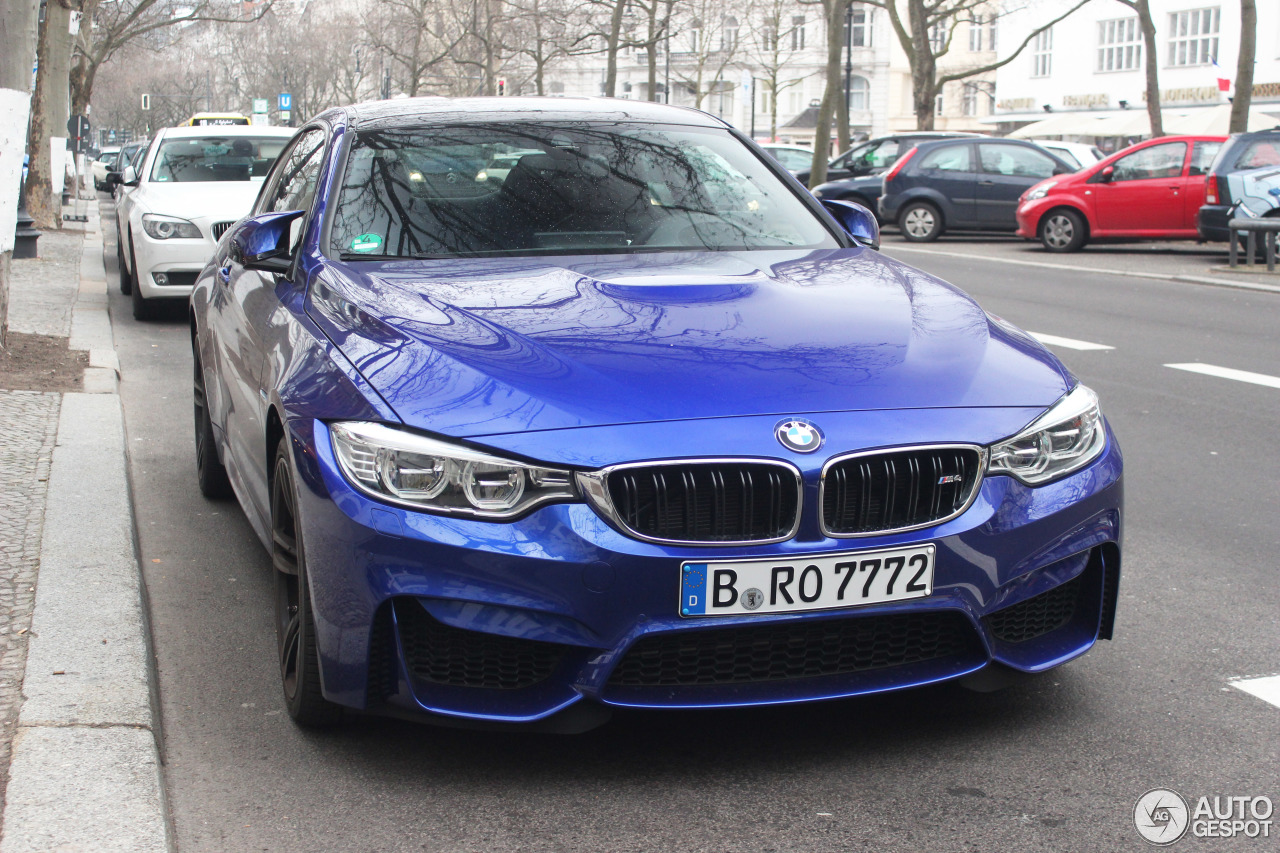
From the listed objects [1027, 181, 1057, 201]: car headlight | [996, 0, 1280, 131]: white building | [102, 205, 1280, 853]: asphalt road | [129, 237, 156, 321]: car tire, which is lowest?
[102, 205, 1280, 853]: asphalt road

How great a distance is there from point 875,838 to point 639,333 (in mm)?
1217

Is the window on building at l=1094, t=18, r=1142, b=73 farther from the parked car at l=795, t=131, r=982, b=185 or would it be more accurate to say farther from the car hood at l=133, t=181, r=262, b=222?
the car hood at l=133, t=181, r=262, b=222

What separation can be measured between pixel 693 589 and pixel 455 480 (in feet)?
1.70

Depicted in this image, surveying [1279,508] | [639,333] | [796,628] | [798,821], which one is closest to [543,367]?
[639,333]

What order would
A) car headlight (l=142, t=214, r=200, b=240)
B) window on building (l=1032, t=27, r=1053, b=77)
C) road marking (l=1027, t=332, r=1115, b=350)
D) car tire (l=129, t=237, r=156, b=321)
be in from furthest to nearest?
window on building (l=1032, t=27, r=1053, b=77), car tire (l=129, t=237, r=156, b=321), car headlight (l=142, t=214, r=200, b=240), road marking (l=1027, t=332, r=1115, b=350)

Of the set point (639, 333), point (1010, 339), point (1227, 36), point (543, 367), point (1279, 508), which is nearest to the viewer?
point (543, 367)

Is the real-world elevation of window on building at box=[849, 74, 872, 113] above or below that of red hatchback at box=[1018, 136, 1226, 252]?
above

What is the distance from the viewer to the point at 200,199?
480 inches

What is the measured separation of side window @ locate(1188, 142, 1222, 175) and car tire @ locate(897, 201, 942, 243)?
4.46m

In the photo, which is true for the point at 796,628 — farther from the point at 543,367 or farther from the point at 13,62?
the point at 13,62

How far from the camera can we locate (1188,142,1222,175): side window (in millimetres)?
19781

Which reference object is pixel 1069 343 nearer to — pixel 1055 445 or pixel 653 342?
pixel 1055 445

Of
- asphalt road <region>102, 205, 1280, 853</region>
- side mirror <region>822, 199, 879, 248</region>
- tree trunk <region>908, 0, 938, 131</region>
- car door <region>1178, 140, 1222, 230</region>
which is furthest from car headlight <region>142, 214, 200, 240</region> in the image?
tree trunk <region>908, 0, 938, 131</region>

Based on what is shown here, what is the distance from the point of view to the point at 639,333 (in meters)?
3.43
